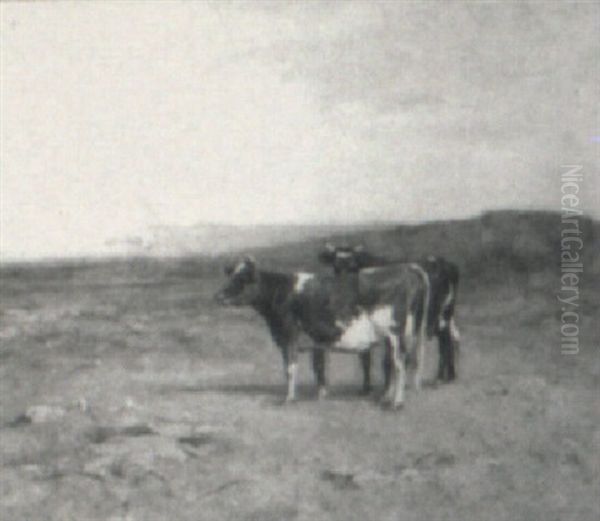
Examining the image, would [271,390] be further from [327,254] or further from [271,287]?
[327,254]

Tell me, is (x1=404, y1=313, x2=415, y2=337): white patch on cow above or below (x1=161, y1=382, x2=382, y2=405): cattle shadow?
above

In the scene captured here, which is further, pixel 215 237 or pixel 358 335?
pixel 215 237

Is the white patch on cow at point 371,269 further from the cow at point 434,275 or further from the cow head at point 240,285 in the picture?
the cow head at point 240,285

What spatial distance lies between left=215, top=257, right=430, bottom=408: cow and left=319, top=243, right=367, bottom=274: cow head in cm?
4

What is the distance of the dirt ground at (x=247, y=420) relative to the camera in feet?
11.6

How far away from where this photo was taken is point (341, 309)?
366 cm

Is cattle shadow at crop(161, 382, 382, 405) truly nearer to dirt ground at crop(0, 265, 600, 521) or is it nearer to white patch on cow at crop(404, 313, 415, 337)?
dirt ground at crop(0, 265, 600, 521)

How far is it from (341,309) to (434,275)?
1.26 feet

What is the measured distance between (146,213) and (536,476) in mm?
1793

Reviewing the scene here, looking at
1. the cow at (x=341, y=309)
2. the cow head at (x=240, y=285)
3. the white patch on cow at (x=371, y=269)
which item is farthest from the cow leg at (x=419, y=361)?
the cow head at (x=240, y=285)

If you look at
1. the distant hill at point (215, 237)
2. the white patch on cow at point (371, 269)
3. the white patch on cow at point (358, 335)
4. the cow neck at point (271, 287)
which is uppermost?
the distant hill at point (215, 237)

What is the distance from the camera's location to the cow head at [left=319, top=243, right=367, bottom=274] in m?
3.70

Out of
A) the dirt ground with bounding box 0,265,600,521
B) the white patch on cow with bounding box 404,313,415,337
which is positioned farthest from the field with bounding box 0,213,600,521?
the white patch on cow with bounding box 404,313,415,337

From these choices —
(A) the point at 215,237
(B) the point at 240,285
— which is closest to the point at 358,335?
(B) the point at 240,285
